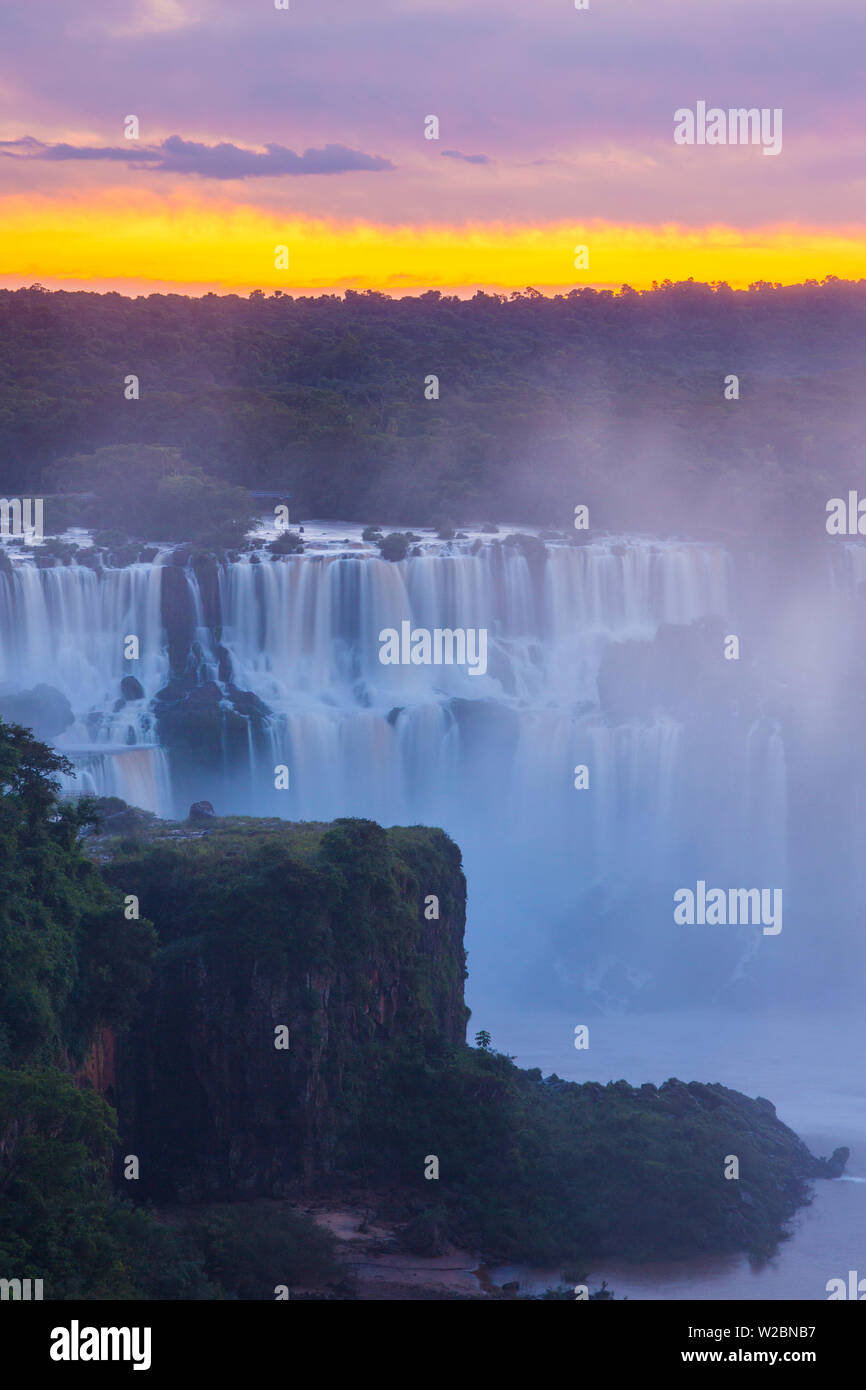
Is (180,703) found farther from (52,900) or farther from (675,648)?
(52,900)

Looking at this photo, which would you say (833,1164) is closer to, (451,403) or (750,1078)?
(750,1078)

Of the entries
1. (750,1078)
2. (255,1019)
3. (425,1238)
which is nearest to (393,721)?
(750,1078)

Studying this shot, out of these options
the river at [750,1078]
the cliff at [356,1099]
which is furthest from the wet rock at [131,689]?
the cliff at [356,1099]

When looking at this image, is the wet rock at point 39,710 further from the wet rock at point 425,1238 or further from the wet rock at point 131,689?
the wet rock at point 425,1238

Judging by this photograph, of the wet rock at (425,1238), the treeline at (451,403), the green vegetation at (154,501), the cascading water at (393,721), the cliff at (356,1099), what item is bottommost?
the wet rock at (425,1238)

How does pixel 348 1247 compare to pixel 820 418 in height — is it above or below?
below

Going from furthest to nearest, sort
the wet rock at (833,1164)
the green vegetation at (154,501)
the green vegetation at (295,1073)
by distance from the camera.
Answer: the green vegetation at (154,501)
the wet rock at (833,1164)
the green vegetation at (295,1073)
